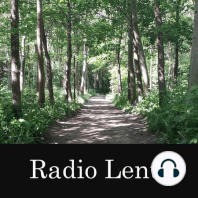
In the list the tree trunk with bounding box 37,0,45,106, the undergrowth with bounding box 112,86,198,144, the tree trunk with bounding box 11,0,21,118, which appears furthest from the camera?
the tree trunk with bounding box 37,0,45,106

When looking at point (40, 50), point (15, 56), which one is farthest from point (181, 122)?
point (40, 50)

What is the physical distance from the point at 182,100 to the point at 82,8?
11.7 meters

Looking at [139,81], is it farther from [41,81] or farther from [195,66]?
[195,66]

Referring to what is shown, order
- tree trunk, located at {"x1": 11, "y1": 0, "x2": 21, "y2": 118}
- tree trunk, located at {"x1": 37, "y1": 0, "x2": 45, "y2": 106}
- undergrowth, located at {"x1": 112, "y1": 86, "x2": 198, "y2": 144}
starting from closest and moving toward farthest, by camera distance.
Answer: undergrowth, located at {"x1": 112, "y1": 86, "x2": 198, "y2": 144}, tree trunk, located at {"x1": 11, "y1": 0, "x2": 21, "y2": 118}, tree trunk, located at {"x1": 37, "y1": 0, "x2": 45, "y2": 106}

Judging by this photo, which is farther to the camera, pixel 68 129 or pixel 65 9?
pixel 65 9

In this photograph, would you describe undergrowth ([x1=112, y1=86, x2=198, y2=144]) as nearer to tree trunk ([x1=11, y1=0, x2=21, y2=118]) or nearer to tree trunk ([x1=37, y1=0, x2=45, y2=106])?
tree trunk ([x1=11, y1=0, x2=21, y2=118])

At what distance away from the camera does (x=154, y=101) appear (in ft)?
45.3

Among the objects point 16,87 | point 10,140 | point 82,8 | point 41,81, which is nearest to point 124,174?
point 10,140

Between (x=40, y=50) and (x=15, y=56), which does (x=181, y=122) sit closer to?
(x=15, y=56)

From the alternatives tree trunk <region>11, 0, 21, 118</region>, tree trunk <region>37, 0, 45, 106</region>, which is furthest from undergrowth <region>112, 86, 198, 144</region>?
tree trunk <region>37, 0, 45, 106</region>

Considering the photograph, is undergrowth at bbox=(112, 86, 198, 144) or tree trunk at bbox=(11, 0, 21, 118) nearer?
undergrowth at bbox=(112, 86, 198, 144)

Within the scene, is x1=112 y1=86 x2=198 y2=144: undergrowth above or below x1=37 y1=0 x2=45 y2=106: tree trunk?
below

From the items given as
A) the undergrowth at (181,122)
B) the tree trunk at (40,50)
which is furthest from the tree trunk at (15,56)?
the undergrowth at (181,122)

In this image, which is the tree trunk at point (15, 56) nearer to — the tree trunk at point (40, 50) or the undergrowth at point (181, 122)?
the tree trunk at point (40, 50)
